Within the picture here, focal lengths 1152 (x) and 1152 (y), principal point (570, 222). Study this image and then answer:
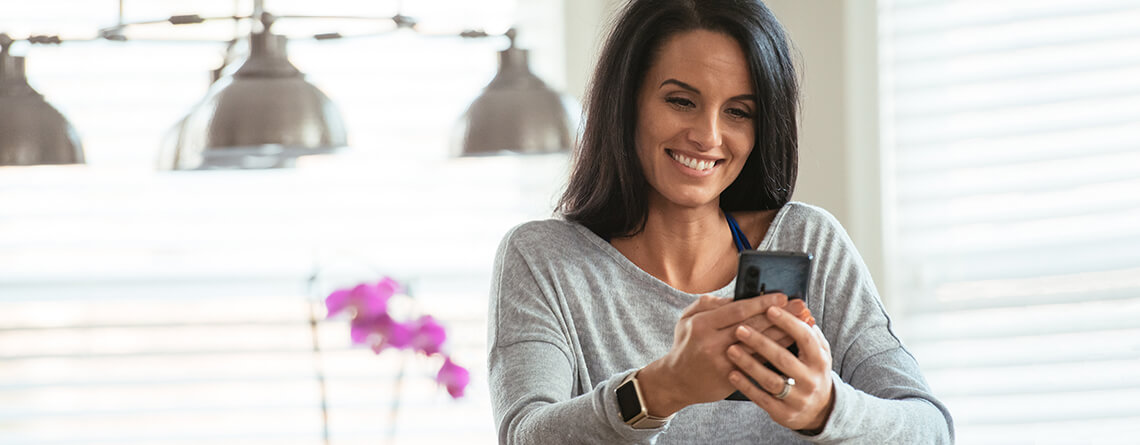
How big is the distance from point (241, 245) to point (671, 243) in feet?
6.03

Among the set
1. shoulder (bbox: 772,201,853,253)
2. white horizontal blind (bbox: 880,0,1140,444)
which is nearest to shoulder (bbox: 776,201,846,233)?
shoulder (bbox: 772,201,853,253)

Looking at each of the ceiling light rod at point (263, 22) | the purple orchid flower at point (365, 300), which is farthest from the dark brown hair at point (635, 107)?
the purple orchid flower at point (365, 300)

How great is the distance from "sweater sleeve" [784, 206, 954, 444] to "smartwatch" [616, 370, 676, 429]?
167 mm

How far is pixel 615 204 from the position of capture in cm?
146

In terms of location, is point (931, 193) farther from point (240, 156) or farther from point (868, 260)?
point (240, 156)

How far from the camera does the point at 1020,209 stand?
8.00ft

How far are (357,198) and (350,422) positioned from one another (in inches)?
23.3

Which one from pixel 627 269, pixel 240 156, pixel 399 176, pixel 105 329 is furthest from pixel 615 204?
pixel 105 329

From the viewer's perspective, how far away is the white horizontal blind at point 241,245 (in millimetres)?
3004

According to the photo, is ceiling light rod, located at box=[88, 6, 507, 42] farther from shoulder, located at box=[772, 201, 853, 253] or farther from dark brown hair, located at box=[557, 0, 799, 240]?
shoulder, located at box=[772, 201, 853, 253]

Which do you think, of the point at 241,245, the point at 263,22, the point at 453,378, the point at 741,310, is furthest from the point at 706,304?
the point at 241,245

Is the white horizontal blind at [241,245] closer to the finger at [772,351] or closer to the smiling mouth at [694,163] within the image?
the smiling mouth at [694,163]

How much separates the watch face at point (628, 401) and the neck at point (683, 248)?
1.05ft

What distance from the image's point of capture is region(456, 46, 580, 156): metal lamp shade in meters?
1.64
